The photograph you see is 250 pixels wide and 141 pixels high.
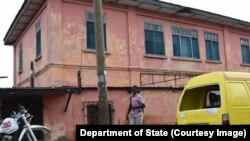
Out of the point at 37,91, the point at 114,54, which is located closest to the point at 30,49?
the point at 114,54

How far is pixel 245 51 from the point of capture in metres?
23.5

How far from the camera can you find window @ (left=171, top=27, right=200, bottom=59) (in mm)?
19344

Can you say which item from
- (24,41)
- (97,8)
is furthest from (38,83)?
(97,8)

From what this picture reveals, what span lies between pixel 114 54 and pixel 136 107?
14.4 ft

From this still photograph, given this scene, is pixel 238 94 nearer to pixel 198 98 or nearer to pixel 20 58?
pixel 198 98

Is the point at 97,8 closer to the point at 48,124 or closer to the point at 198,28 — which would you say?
the point at 48,124

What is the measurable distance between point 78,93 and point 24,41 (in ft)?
23.2

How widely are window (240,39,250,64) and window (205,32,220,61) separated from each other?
9.01 ft

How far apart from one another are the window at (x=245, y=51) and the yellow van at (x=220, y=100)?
45.9ft

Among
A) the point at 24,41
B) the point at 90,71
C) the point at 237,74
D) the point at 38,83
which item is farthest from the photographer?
the point at 24,41

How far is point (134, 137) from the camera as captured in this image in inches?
182

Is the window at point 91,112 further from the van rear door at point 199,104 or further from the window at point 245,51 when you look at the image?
the window at point 245,51

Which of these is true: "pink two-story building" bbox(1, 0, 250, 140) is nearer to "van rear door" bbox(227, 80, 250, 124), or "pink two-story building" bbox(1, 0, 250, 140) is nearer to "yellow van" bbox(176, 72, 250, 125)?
"yellow van" bbox(176, 72, 250, 125)

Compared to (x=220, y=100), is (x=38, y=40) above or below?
above
